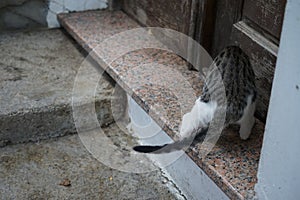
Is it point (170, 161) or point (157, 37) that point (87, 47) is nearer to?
point (157, 37)

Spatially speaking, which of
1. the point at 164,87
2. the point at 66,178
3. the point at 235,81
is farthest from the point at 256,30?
the point at 66,178

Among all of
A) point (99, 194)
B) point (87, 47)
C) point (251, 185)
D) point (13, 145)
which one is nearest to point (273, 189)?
point (251, 185)

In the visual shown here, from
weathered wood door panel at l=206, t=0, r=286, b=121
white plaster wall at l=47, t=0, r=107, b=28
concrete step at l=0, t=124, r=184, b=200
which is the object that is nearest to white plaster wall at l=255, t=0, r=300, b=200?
weathered wood door panel at l=206, t=0, r=286, b=121

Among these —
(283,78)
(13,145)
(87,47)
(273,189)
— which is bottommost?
(13,145)

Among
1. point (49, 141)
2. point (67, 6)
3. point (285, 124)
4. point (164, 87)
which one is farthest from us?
point (67, 6)

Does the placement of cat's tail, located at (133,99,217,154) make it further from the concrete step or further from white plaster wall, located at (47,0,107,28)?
white plaster wall, located at (47,0,107,28)

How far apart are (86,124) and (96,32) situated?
2.19 ft

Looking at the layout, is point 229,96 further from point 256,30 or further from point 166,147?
point 256,30

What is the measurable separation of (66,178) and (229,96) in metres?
0.86

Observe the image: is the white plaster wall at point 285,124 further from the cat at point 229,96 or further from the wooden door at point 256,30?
the wooden door at point 256,30

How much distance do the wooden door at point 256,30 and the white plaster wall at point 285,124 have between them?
584 mm

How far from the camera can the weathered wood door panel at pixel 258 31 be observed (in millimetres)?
2412

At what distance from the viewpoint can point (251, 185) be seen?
2.12 m

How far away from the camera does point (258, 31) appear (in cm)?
254
